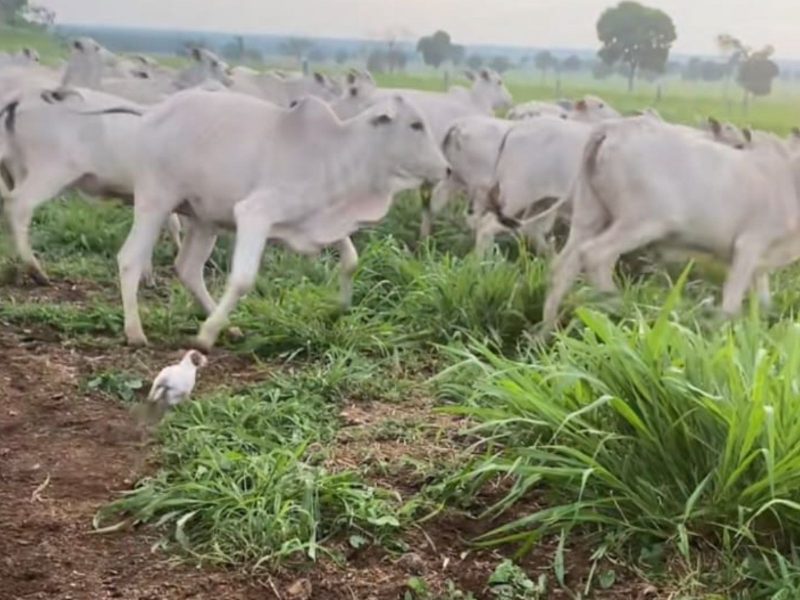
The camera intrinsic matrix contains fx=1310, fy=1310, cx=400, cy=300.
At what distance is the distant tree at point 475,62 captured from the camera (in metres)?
9.79

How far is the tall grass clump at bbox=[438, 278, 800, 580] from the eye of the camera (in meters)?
3.27

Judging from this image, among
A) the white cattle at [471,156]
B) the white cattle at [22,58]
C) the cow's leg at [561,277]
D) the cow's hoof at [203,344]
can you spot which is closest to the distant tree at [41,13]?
the white cattle at [22,58]

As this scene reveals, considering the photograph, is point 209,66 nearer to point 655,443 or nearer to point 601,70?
point 601,70

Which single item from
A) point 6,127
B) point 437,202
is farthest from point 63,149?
point 437,202

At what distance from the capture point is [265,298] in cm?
594

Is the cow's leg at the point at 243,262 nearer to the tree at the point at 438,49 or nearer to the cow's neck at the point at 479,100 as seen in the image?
the cow's neck at the point at 479,100

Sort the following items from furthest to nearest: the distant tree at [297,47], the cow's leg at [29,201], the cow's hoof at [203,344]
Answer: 1. the distant tree at [297,47]
2. the cow's leg at [29,201]
3. the cow's hoof at [203,344]

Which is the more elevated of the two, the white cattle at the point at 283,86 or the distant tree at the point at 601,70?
the distant tree at the point at 601,70

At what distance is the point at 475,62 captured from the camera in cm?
986

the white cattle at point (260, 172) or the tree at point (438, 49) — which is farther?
the tree at point (438, 49)

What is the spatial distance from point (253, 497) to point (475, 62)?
269 inches

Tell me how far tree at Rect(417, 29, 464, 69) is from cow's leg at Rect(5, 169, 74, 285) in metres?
3.98

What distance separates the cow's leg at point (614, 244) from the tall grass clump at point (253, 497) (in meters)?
1.75

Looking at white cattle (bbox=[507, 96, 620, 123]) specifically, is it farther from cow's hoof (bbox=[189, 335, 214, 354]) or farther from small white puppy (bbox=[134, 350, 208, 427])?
small white puppy (bbox=[134, 350, 208, 427])
